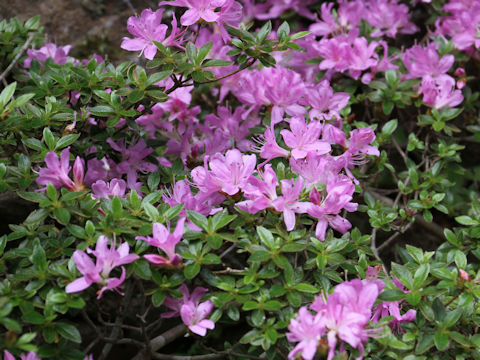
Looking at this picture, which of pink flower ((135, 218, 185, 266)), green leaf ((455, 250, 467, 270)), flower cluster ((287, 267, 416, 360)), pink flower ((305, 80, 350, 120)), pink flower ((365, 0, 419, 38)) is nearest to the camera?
flower cluster ((287, 267, 416, 360))

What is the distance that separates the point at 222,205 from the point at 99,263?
0.55 metres

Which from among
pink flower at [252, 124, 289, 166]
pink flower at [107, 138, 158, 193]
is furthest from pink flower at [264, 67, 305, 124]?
pink flower at [107, 138, 158, 193]

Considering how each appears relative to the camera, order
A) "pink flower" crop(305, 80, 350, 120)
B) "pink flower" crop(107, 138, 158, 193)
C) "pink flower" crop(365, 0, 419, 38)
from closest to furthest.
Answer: "pink flower" crop(107, 138, 158, 193), "pink flower" crop(305, 80, 350, 120), "pink flower" crop(365, 0, 419, 38)

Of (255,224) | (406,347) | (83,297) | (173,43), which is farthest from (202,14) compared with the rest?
(406,347)

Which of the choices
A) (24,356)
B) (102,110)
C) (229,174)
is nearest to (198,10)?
(102,110)

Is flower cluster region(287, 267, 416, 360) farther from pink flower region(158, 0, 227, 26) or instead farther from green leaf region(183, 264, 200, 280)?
pink flower region(158, 0, 227, 26)

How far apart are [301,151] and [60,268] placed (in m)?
0.79

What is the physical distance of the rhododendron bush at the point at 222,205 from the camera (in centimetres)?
144

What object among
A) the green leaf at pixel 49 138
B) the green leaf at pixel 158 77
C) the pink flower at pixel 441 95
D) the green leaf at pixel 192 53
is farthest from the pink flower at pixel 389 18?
the green leaf at pixel 49 138

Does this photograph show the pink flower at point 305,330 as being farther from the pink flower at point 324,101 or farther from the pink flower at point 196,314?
the pink flower at point 324,101

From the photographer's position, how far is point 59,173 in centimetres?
163

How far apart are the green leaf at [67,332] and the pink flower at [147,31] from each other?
2.85 ft

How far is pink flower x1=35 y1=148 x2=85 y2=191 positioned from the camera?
5.30 feet

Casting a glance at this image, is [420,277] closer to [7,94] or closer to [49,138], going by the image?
[49,138]
